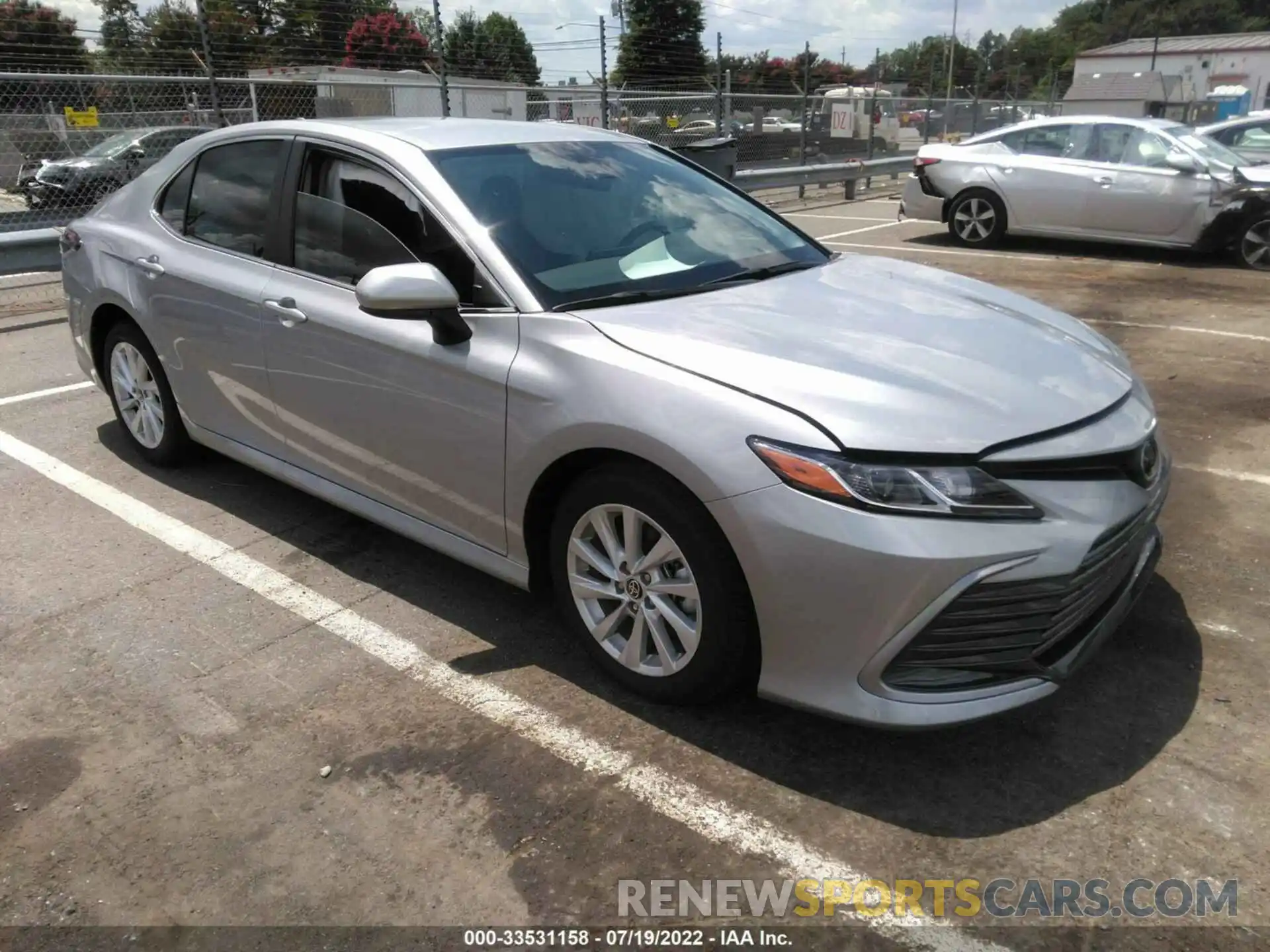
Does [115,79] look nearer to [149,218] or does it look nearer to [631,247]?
[149,218]

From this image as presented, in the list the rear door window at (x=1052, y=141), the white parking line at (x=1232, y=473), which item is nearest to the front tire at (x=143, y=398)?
the white parking line at (x=1232, y=473)

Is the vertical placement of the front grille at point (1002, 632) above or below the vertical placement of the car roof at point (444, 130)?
below

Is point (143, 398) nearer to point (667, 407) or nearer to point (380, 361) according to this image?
point (380, 361)

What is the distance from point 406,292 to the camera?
2.98 meters

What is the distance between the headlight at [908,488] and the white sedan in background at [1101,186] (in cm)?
956

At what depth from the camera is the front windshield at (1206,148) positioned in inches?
405

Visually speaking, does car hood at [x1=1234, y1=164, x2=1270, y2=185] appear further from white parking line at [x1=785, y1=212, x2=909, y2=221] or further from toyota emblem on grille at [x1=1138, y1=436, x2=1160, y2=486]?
toyota emblem on grille at [x1=1138, y1=436, x2=1160, y2=486]

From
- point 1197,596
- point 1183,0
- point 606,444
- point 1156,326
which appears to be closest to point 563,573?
point 606,444

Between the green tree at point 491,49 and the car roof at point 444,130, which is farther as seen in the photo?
the green tree at point 491,49

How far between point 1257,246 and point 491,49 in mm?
35883

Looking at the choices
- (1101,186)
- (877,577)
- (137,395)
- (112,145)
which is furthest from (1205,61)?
(877,577)

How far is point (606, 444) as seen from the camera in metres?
2.78

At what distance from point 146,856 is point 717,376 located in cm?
184

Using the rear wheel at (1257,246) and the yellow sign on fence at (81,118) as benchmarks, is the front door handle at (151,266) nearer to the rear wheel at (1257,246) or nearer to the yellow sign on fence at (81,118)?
the yellow sign on fence at (81,118)
